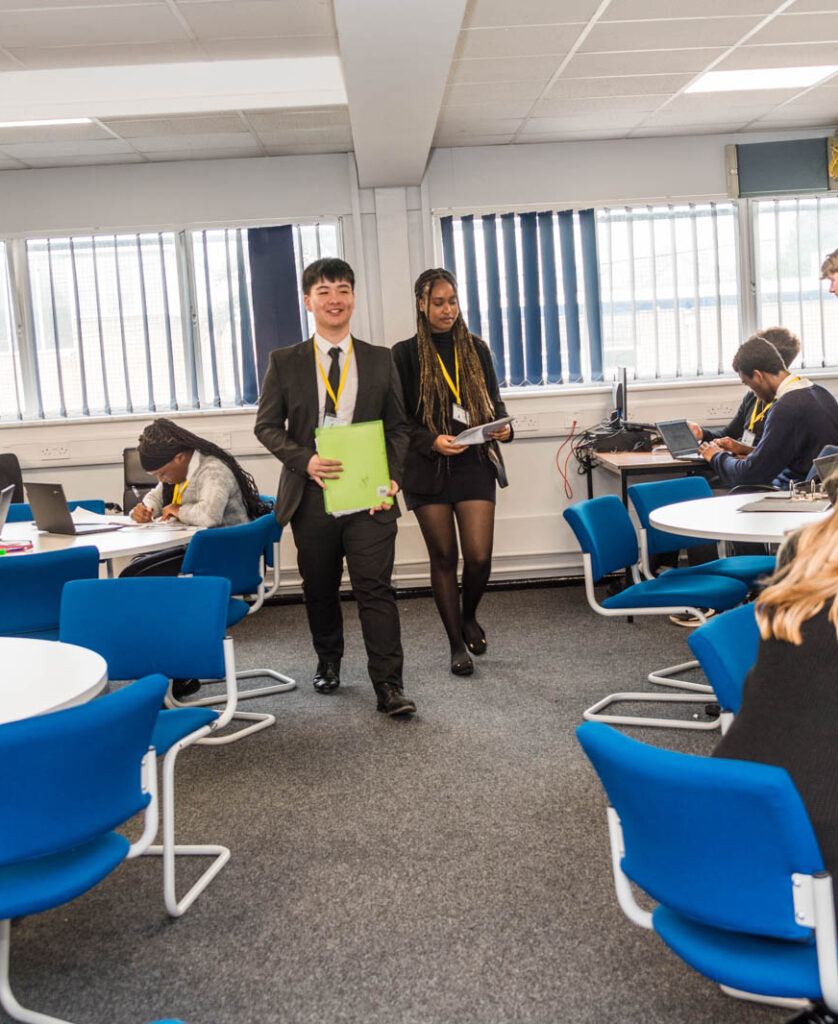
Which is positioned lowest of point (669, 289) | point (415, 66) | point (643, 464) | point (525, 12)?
point (643, 464)

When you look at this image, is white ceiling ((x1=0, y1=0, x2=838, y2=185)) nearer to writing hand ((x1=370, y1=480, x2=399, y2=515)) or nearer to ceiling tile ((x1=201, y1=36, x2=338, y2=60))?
ceiling tile ((x1=201, y1=36, x2=338, y2=60))

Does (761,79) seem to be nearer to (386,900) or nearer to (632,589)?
(632,589)


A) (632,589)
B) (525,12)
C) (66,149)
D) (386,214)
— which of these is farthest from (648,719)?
(66,149)

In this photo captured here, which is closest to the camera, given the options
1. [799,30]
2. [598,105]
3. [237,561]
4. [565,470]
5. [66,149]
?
[237,561]

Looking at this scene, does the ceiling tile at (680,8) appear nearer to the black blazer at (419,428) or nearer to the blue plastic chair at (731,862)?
the black blazer at (419,428)

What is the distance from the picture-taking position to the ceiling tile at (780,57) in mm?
4648

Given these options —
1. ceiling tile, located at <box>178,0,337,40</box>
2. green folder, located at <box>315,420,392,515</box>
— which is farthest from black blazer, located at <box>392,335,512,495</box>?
ceiling tile, located at <box>178,0,337,40</box>

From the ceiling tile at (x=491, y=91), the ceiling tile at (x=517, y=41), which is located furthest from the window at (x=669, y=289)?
the ceiling tile at (x=517, y=41)

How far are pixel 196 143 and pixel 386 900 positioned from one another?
4.52 metres

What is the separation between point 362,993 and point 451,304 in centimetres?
280

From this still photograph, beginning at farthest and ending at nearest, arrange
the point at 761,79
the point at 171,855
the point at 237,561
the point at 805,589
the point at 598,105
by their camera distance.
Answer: the point at 598,105
the point at 761,79
the point at 237,561
the point at 171,855
the point at 805,589

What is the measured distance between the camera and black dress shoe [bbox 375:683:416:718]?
145 inches

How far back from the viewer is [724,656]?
1784 millimetres

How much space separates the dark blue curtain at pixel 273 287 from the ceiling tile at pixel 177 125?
0.82m
